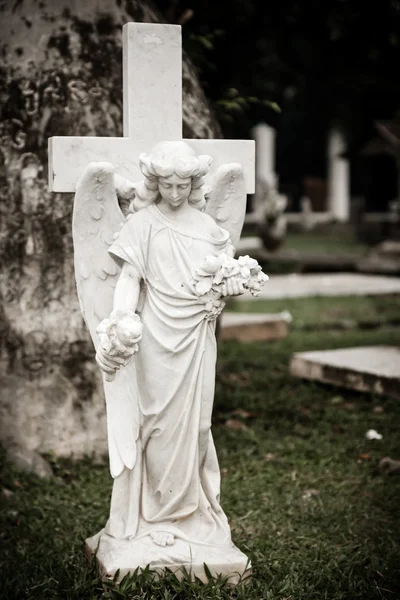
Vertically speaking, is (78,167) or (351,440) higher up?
(78,167)

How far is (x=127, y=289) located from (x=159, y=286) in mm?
117

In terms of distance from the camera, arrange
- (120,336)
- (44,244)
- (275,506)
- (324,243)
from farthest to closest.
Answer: (324,243), (44,244), (275,506), (120,336)

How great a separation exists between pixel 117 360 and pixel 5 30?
295 centimetres

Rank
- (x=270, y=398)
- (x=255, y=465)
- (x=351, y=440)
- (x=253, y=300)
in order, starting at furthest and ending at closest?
1. (x=253, y=300)
2. (x=270, y=398)
3. (x=351, y=440)
4. (x=255, y=465)

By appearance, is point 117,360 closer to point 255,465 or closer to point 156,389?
point 156,389

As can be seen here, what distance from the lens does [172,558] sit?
367 centimetres

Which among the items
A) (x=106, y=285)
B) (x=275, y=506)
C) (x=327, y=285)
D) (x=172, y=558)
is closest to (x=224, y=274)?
(x=106, y=285)

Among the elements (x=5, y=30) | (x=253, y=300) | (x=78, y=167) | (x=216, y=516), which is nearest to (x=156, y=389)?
(x=216, y=516)

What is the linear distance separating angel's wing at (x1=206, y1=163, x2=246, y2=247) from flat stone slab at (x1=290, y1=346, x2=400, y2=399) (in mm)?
2990

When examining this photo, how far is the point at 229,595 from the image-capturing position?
3.70m

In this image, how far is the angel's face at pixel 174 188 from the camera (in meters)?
3.51

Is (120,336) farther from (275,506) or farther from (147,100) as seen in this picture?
(275,506)

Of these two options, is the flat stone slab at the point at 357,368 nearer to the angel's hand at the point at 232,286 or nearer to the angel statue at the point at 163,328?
the angel statue at the point at 163,328

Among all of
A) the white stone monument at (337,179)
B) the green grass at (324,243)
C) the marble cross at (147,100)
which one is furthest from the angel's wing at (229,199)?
the white stone monument at (337,179)
